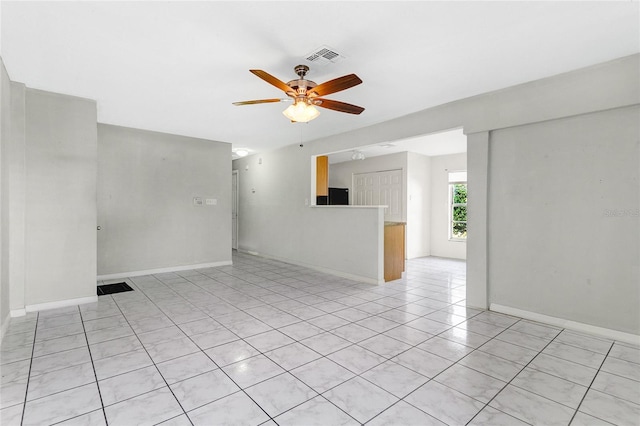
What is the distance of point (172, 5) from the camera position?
203cm

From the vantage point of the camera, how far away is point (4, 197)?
2938 mm

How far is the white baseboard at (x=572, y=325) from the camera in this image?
8.91ft

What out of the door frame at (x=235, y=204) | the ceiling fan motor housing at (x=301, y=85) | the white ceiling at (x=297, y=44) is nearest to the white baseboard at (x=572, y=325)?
the white ceiling at (x=297, y=44)

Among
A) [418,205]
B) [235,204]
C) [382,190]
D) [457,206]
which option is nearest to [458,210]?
[457,206]

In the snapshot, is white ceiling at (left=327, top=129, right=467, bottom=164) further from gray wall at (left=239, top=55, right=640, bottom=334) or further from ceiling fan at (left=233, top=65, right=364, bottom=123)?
ceiling fan at (left=233, top=65, right=364, bottom=123)

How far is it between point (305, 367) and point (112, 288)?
366 cm

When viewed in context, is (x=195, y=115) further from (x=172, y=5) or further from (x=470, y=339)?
(x=470, y=339)

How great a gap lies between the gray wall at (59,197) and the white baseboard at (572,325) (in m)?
5.03

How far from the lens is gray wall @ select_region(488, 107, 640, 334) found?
2.73 metres

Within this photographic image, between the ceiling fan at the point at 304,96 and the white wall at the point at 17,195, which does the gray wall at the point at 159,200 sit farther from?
the ceiling fan at the point at 304,96

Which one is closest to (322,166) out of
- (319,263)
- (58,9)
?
(319,263)

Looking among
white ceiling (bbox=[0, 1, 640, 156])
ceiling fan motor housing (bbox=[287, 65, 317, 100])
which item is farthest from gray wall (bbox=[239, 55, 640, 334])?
ceiling fan motor housing (bbox=[287, 65, 317, 100])

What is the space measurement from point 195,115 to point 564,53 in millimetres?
4347

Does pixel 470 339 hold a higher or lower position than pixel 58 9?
lower
